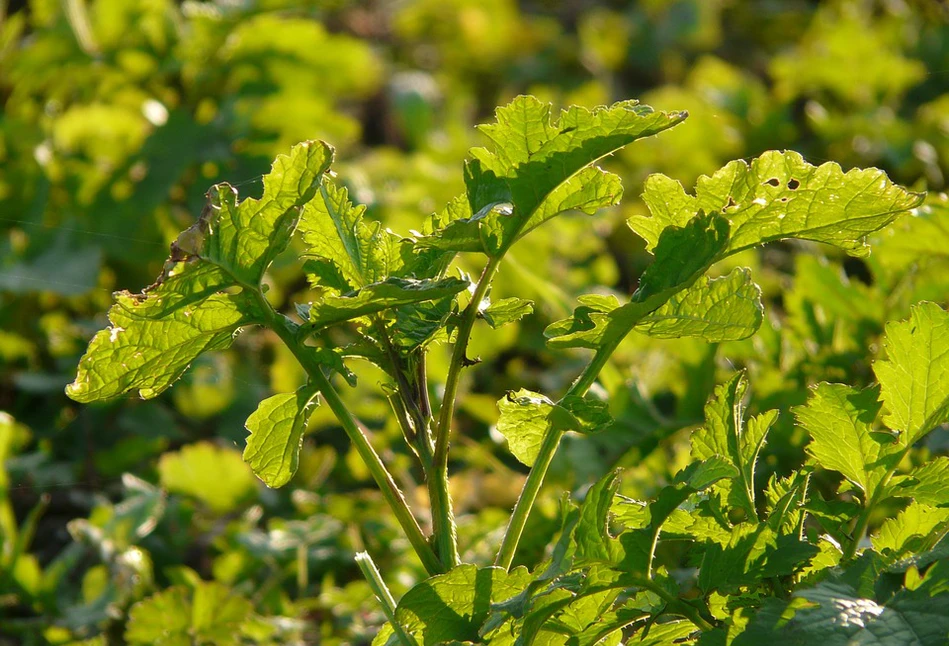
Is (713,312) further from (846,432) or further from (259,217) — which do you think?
(259,217)

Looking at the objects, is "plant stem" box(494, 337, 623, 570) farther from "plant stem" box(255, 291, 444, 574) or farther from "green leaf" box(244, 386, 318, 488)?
"green leaf" box(244, 386, 318, 488)

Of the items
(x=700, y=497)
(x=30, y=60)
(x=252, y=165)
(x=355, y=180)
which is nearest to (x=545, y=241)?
(x=355, y=180)

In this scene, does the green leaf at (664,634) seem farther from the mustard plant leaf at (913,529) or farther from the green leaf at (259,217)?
the green leaf at (259,217)

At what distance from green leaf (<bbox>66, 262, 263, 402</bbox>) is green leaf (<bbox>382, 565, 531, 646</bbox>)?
0.91 ft

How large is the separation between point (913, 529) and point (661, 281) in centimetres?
31

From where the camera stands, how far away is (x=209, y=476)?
187cm

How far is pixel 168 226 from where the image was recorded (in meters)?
2.39

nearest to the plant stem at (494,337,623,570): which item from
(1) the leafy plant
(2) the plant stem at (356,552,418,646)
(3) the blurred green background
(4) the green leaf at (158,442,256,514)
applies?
(1) the leafy plant

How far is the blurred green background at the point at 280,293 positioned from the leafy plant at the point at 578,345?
488 mm

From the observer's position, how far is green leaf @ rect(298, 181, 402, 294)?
0.97 meters

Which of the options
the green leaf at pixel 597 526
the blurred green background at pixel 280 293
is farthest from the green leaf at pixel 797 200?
the blurred green background at pixel 280 293

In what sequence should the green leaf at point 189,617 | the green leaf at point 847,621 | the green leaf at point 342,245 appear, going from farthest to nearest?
the green leaf at point 189,617 < the green leaf at point 342,245 < the green leaf at point 847,621

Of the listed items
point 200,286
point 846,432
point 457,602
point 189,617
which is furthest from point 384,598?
point 189,617

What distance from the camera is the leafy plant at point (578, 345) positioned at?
2.89 feet
